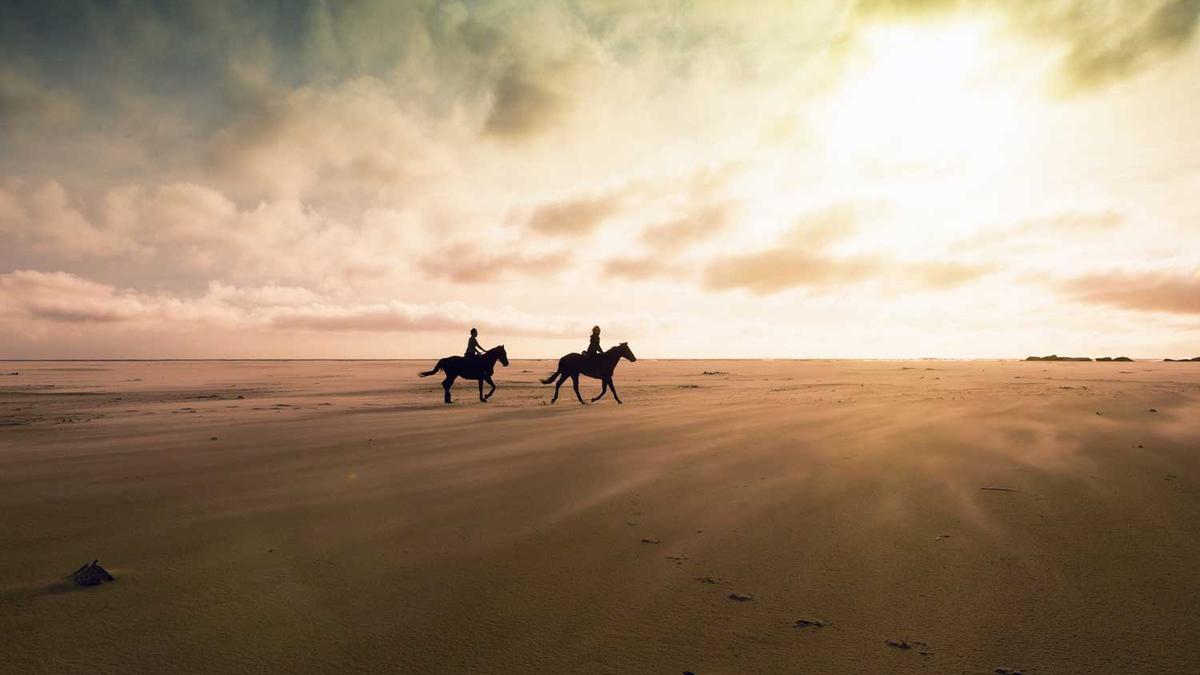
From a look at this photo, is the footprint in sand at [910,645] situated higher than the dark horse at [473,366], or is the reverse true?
the dark horse at [473,366]

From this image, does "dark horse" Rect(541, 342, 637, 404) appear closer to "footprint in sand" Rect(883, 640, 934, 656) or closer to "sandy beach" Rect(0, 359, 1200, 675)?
"sandy beach" Rect(0, 359, 1200, 675)

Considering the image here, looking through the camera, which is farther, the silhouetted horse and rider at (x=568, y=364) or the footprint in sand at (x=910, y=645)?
the silhouetted horse and rider at (x=568, y=364)

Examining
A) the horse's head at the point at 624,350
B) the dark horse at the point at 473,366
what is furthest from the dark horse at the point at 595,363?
the dark horse at the point at 473,366

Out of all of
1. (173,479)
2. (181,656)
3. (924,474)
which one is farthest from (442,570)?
(924,474)

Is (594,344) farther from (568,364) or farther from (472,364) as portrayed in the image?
(472,364)

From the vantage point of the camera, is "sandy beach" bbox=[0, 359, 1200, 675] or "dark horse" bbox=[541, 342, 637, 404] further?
"dark horse" bbox=[541, 342, 637, 404]

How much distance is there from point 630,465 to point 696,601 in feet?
13.5

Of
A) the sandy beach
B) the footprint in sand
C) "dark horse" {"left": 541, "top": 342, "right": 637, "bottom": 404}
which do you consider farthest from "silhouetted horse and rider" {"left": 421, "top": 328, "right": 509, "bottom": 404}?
the footprint in sand

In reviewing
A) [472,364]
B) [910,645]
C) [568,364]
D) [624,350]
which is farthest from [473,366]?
[910,645]

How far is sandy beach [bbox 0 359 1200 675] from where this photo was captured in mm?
2863

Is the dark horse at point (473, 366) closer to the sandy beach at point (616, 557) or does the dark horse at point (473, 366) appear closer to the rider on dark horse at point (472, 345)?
the rider on dark horse at point (472, 345)

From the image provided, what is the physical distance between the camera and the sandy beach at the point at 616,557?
2.86 metres

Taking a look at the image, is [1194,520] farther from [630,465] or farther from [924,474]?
[630,465]

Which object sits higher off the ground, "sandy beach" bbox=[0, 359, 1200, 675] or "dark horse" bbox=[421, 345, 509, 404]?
"dark horse" bbox=[421, 345, 509, 404]
